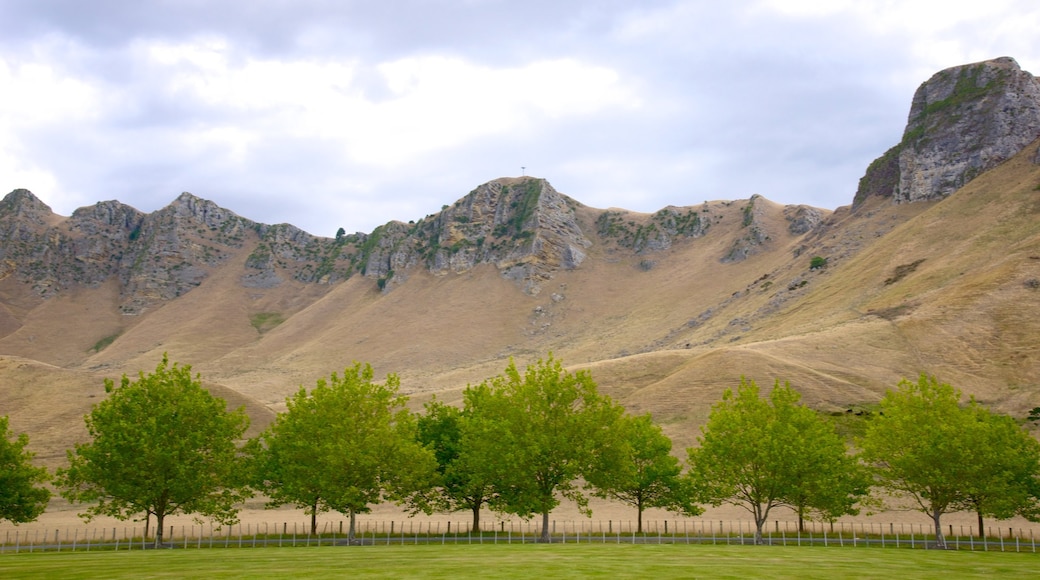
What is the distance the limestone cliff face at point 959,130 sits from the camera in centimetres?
16462

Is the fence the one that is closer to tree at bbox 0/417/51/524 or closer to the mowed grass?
tree at bbox 0/417/51/524

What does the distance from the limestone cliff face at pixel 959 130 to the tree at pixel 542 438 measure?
474 ft

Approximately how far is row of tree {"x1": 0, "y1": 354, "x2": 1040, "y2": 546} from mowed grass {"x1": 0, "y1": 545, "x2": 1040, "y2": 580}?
10.5 metres

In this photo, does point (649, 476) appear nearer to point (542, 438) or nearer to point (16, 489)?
point (542, 438)

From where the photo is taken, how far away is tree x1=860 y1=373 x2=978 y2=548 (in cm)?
5150

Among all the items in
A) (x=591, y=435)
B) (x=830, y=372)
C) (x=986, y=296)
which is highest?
(x=986, y=296)

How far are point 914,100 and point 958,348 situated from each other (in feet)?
382

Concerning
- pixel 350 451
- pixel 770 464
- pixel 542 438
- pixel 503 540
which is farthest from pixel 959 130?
pixel 350 451

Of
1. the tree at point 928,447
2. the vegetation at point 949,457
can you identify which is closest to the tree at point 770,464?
the tree at point 928,447

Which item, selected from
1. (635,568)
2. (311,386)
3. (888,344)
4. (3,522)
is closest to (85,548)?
(3,522)

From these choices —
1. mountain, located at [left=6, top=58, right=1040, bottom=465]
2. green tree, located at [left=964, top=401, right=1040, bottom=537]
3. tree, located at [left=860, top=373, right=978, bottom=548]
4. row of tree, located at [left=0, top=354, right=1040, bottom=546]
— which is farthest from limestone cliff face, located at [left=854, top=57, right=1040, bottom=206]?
tree, located at [left=860, top=373, right=978, bottom=548]

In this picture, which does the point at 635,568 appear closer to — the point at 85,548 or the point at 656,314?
the point at 85,548

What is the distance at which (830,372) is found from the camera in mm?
99938

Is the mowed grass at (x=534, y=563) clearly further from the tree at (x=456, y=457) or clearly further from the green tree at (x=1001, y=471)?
the tree at (x=456, y=457)
